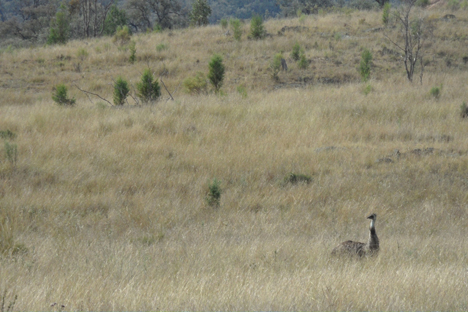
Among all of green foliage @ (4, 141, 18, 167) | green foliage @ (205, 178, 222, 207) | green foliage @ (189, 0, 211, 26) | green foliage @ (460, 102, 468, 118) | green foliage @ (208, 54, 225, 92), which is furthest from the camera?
green foliage @ (189, 0, 211, 26)

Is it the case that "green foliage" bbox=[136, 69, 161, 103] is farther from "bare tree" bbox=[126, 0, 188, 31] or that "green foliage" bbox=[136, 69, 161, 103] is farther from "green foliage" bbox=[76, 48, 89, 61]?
"bare tree" bbox=[126, 0, 188, 31]

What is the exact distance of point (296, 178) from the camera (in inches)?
305

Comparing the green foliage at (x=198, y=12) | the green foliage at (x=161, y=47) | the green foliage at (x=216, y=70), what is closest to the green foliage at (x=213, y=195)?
the green foliage at (x=216, y=70)

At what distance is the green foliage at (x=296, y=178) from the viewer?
770 cm

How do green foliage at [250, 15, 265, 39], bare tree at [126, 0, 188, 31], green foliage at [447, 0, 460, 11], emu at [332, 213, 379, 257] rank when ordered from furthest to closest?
bare tree at [126, 0, 188, 31], green foliage at [447, 0, 460, 11], green foliage at [250, 15, 265, 39], emu at [332, 213, 379, 257]

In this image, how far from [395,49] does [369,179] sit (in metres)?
16.1

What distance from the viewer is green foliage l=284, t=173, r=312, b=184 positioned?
7703 mm

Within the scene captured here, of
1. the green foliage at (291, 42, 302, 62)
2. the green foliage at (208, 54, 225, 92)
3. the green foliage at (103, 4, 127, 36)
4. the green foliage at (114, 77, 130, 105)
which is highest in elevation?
the green foliage at (103, 4, 127, 36)

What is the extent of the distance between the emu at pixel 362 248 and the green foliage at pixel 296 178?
2.80 meters

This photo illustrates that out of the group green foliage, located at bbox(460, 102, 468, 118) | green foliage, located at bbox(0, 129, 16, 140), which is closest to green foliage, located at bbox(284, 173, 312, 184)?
green foliage, located at bbox(0, 129, 16, 140)

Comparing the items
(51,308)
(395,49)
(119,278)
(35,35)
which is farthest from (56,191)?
(35,35)

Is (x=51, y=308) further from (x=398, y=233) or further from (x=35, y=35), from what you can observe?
(x=35, y=35)

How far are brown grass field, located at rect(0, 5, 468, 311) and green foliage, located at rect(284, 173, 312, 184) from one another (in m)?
0.10

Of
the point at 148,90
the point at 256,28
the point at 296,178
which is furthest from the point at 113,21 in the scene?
the point at 296,178
